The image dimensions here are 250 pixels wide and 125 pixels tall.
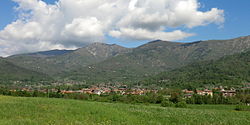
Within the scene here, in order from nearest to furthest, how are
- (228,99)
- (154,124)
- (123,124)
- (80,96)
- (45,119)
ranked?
(45,119) → (123,124) → (154,124) → (228,99) → (80,96)

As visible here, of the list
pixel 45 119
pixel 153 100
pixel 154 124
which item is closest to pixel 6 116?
pixel 45 119

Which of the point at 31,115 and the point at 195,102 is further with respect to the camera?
the point at 195,102

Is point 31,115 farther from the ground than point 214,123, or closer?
farther from the ground

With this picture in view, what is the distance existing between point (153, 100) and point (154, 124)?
77492 mm

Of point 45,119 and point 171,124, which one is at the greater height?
point 45,119

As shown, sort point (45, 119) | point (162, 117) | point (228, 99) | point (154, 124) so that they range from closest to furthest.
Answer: point (45, 119), point (154, 124), point (162, 117), point (228, 99)

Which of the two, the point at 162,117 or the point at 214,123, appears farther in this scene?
the point at 162,117

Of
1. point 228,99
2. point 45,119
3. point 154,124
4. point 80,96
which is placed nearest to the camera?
point 45,119

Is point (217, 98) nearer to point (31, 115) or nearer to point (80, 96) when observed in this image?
point (80, 96)

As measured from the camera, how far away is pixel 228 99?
92.4 m

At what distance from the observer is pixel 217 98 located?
9294cm

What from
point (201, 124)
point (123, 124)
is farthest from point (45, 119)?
point (201, 124)

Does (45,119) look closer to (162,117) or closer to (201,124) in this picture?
(162,117)

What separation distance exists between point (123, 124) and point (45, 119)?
697cm
